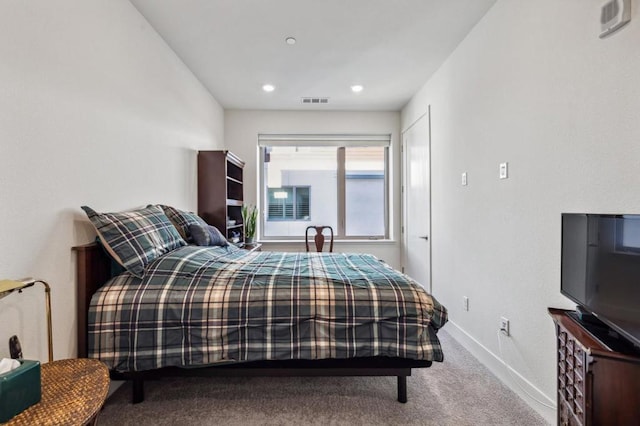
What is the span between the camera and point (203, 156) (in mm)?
3336

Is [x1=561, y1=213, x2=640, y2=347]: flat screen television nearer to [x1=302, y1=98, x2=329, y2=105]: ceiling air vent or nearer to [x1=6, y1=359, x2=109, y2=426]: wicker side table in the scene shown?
[x1=6, y1=359, x2=109, y2=426]: wicker side table

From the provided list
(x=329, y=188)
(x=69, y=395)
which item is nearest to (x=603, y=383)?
(x=69, y=395)

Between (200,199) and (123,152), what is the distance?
4.37ft

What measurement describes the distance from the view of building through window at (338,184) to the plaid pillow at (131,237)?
2.75m

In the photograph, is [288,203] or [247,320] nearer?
[247,320]

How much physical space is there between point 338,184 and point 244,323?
10.9 ft

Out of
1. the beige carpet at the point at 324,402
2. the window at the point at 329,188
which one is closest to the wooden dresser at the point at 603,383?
the beige carpet at the point at 324,402

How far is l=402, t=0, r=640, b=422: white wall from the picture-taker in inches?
52.6

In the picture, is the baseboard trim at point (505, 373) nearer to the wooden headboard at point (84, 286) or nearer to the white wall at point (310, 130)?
the white wall at point (310, 130)

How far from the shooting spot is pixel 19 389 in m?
0.92

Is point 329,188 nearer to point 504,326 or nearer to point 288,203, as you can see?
point 288,203

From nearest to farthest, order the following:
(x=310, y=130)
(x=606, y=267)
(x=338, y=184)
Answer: (x=606, y=267), (x=310, y=130), (x=338, y=184)

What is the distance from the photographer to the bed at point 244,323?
1611 millimetres

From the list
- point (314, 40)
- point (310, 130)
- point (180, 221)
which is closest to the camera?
point (180, 221)
